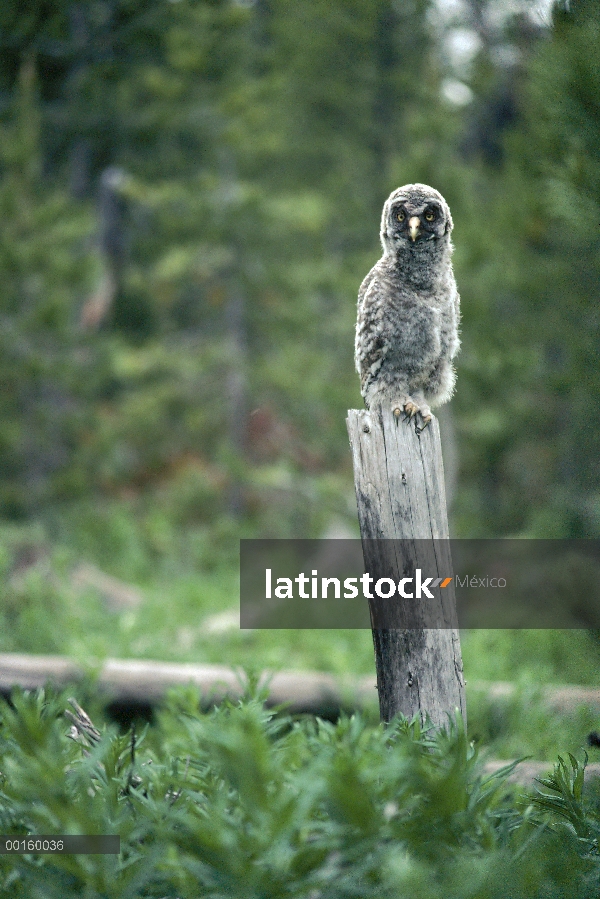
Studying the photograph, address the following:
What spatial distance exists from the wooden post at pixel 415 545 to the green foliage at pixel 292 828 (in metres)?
0.26

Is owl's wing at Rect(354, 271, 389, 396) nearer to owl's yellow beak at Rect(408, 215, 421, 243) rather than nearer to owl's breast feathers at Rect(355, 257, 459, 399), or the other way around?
owl's breast feathers at Rect(355, 257, 459, 399)

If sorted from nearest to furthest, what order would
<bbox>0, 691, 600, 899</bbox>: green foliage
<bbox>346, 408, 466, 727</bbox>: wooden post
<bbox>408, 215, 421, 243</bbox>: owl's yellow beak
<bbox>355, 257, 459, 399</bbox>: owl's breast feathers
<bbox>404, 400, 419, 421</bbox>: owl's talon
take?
<bbox>0, 691, 600, 899</bbox>: green foliage < <bbox>346, 408, 466, 727</bbox>: wooden post < <bbox>404, 400, 419, 421</bbox>: owl's talon < <bbox>408, 215, 421, 243</bbox>: owl's yellow beak < <bbox>355, 257, 459, 399</bbox>: owl's breast feathers

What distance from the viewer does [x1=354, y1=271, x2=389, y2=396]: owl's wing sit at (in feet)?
8.52

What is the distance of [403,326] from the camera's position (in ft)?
8.41

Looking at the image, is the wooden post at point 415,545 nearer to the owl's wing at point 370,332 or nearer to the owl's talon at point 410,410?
the owl's talon at point 410,410

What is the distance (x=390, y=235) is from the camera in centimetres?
260

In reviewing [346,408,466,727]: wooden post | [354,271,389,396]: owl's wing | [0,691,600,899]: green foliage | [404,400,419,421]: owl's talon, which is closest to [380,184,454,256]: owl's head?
[354,271,389,396]: owl's wing

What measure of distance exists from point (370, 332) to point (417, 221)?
0.43 meters

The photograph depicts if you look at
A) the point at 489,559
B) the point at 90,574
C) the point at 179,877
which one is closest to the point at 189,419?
the point at 90,574

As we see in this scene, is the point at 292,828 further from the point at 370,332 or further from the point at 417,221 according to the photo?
the point at 417,221

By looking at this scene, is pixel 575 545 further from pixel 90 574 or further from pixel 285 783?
pixel 90 574

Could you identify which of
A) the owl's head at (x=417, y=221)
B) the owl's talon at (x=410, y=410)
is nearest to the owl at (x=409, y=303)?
the owl's head at (x=417, y=221)

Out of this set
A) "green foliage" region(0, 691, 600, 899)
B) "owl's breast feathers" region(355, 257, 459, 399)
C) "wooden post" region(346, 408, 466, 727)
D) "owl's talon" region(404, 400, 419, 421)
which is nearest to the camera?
"green foliage" region(0, 691, 600, 899)

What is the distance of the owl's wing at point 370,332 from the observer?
8.52 feet
